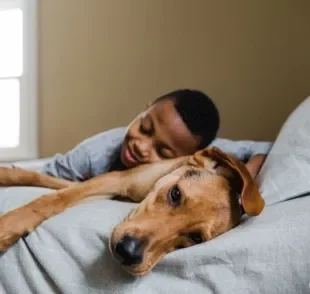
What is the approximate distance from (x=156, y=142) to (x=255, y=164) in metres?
0.33

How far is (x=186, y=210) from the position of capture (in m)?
1.02

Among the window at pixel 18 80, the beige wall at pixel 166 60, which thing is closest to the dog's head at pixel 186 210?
the beige wall at pixel 166 60

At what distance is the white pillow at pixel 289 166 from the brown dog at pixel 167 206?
10 centimetres

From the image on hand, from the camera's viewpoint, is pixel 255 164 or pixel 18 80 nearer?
pixel 255 164

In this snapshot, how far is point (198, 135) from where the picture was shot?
61.6 inches

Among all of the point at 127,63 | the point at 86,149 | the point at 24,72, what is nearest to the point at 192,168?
the point at 86,149

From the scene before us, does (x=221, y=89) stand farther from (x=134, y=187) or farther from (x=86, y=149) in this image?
(x=134, y=187)

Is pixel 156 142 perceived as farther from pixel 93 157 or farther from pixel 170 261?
pixel 170 261

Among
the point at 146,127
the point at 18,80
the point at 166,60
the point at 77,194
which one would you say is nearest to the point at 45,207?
the point at 77,194

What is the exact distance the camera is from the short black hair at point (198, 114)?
154cm

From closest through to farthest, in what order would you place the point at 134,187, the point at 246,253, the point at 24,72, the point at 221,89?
1. the point at 246,253
2. the point at 134,187
3. the point at 221,89
4. the point at 24,72

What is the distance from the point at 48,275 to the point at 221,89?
155 centimetres

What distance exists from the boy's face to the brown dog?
22 cm

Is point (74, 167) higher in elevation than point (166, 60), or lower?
lower
